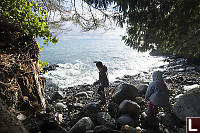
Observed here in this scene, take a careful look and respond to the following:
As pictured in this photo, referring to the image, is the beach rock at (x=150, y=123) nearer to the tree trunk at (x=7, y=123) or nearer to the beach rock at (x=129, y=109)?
the beach rock at (x=129, y=109)

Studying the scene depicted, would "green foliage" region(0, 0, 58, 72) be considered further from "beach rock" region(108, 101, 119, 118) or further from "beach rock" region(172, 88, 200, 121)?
"beach rock" region(172, 88, 200, 121)

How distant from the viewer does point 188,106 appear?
3256 mm

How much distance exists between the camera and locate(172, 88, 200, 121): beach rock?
3124 millimetres

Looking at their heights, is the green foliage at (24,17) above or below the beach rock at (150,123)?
above

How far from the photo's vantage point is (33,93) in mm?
2832

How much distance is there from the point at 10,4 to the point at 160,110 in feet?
17.8

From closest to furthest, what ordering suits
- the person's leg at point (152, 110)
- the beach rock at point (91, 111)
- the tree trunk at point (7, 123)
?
the tree trunk at point (7, 123)
the person's leg at point (152, 110)
the beach rock at point (91, 111)

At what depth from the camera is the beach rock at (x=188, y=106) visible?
10.3 feet

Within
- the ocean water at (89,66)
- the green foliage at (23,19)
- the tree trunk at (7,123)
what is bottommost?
the ocean water at (89,66)

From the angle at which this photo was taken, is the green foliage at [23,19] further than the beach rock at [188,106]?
No

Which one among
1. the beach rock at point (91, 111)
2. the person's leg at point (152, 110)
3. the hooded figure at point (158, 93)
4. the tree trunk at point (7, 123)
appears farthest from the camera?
the beach rock at point (91, 111)

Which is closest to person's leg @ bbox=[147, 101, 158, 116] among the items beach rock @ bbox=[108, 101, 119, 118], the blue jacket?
the blue jacket

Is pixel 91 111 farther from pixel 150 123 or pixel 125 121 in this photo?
pixel 150 123

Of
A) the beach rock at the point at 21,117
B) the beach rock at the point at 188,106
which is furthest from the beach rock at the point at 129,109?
the beach rock at the point at 21,117
